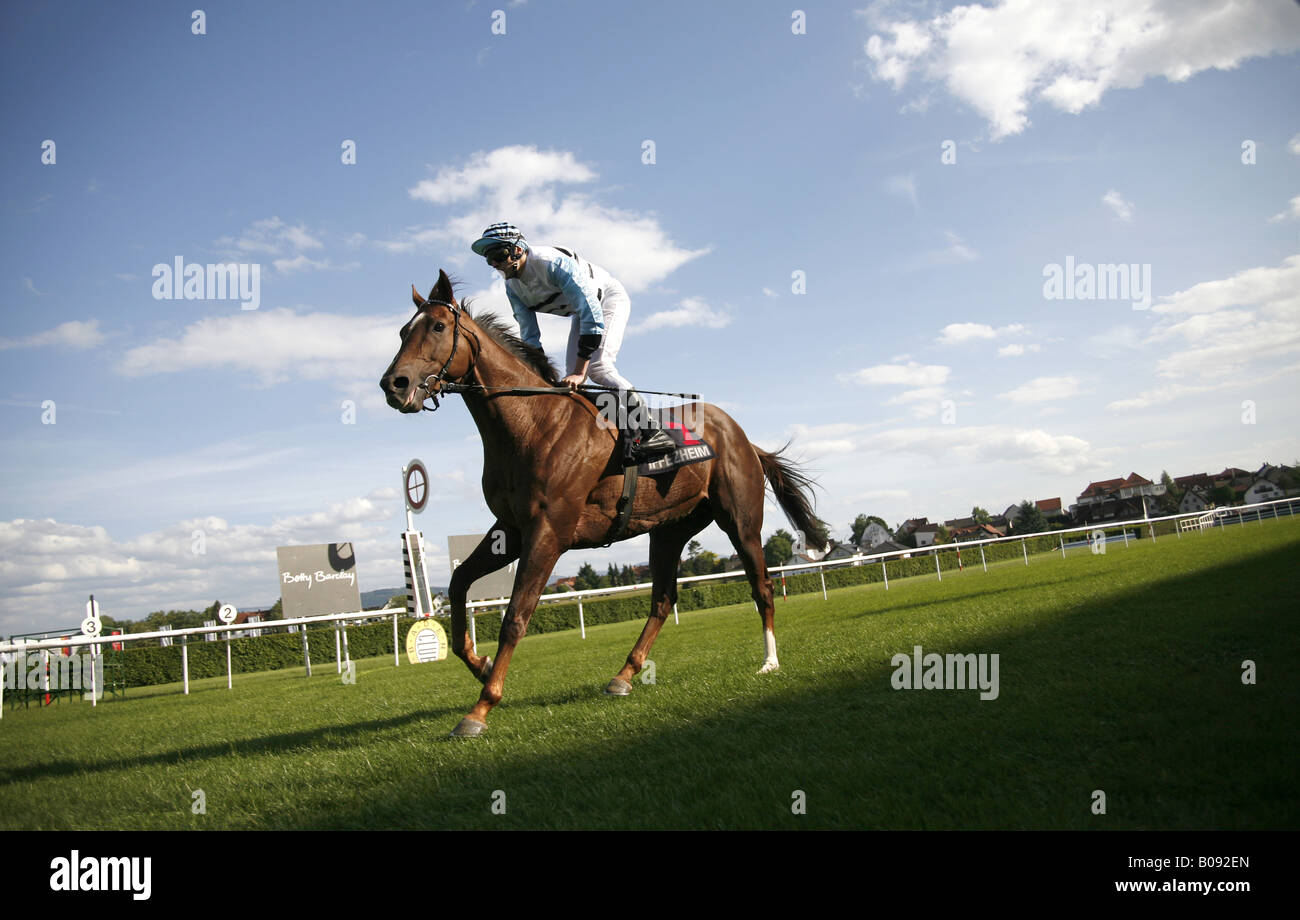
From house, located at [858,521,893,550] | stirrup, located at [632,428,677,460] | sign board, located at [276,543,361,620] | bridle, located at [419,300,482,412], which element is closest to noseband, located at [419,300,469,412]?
bridle, located at [419,300,482,412]

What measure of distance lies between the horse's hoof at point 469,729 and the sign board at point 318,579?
15.5 meters

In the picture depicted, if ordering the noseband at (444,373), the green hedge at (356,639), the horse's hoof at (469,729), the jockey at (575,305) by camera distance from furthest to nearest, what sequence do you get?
the green hedge at (356,639)
the jockey at (575,305)
the noseband at (444,373)
the horse's hoof at (469,729)

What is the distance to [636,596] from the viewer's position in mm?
35656

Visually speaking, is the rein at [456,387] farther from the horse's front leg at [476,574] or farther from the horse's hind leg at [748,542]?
the horse's hind leg at [748,542]

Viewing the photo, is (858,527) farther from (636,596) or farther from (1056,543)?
(636,596)

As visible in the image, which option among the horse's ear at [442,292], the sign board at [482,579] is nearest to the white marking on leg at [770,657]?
the horse's ear at [442,292]

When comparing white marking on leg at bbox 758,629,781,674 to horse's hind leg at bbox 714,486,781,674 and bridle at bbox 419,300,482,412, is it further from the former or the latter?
bridle at bbox 419,300,482,412

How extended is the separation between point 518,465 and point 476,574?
90 cm

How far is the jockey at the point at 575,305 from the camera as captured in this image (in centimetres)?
517

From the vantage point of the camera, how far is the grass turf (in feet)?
7.98

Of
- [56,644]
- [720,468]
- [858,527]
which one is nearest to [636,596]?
[56,644]

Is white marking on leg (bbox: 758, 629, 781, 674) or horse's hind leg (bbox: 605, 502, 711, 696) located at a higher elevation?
horse's hind leg (bbox: 605, 502, 711, 696)

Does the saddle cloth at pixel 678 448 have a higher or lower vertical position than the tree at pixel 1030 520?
higher
